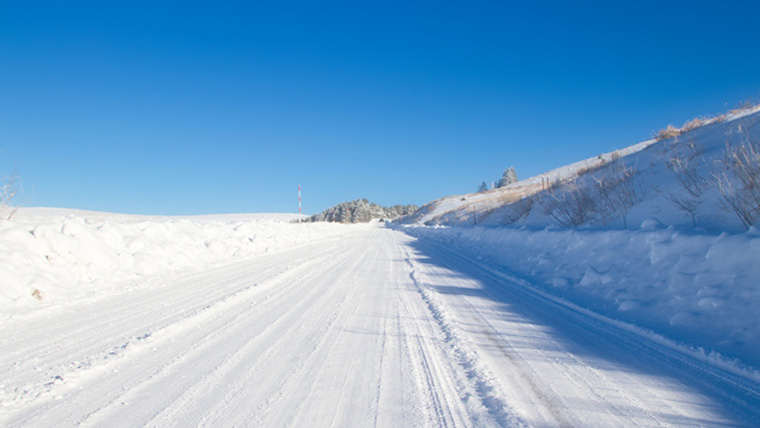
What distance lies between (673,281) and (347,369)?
15.0 feet

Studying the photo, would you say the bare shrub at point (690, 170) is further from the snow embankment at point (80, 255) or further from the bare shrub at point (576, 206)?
the snow embankment at point (80, 255)

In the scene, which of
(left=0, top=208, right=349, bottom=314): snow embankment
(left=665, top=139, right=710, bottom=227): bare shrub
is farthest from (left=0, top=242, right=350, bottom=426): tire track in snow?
(left=665, top=139, right=710, bottom=227): bare shrub

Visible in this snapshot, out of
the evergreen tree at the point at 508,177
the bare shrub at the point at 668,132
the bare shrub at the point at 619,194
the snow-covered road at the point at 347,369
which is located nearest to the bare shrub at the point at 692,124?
the bare shrub at the point at 668,132

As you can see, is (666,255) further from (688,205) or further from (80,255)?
(80,255)

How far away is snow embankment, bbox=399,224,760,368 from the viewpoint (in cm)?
356

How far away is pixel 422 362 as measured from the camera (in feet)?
10.2

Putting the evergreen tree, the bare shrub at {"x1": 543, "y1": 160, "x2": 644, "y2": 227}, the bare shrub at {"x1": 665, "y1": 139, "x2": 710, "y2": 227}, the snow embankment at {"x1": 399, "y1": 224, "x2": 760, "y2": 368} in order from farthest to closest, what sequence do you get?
1. the evergreen tree
2. the bare shrub at {"x1": 543, "y1": 160, "x2": 644, "y2": 227}
3. the bare shrub at {"x1": 665, "y1": 139, "x2": 710, "y2": 227}
4. the snow embankment at {"x1": 399, "y1": 224, "x2": 760, "y2": 368}

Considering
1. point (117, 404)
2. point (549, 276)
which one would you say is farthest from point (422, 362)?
point (549, 276)

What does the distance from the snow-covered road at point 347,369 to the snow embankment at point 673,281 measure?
520 millimetres

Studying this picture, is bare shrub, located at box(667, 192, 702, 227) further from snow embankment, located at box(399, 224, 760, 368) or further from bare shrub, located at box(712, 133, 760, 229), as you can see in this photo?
snow embankment, located at box(399, 224, 760, 368)

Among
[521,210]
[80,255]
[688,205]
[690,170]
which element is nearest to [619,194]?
[690,170]

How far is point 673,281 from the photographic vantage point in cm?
466

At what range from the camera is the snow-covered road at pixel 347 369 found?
2.32 meters

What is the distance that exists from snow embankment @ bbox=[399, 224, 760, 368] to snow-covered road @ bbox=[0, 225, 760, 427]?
1.70 feet
